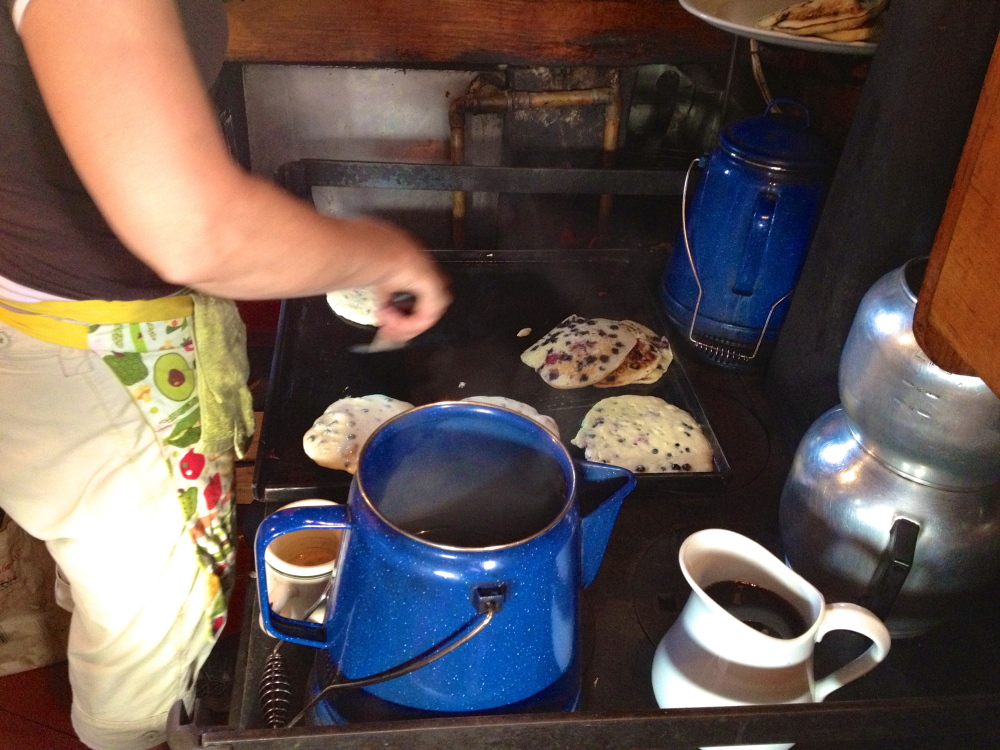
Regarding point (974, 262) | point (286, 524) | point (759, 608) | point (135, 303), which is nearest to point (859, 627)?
point (759, 608)

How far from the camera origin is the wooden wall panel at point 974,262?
0.47 metres

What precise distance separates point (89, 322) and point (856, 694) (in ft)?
3.58

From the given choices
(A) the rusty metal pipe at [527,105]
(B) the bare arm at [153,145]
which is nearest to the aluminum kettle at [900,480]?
(B) the bare arm at [153,145]

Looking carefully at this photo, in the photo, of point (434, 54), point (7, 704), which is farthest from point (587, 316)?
point (7, 704)

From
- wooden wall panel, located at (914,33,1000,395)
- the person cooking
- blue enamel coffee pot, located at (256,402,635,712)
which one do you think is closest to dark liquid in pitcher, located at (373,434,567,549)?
blue enamel coffee pot, located at (256,402,635,712)

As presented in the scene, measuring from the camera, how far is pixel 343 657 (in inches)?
28.7

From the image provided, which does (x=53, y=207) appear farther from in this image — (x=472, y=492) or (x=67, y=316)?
(x=472, y=492)

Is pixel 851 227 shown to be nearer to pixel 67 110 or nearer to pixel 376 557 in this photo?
pixel 376 557

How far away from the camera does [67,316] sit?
100 centimetres

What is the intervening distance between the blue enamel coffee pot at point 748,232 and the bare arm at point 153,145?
0.92 metres

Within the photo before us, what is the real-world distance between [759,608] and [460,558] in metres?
0.37

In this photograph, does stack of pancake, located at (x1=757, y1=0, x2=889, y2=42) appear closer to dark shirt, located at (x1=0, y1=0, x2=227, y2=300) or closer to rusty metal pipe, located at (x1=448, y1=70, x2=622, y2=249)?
rusty metal pipe, located at (x1=448, y1=70, x2=622, y2=249)

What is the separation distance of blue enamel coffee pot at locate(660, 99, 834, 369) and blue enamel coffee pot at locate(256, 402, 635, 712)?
0.76 meters

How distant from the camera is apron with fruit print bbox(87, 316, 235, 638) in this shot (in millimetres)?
1062
